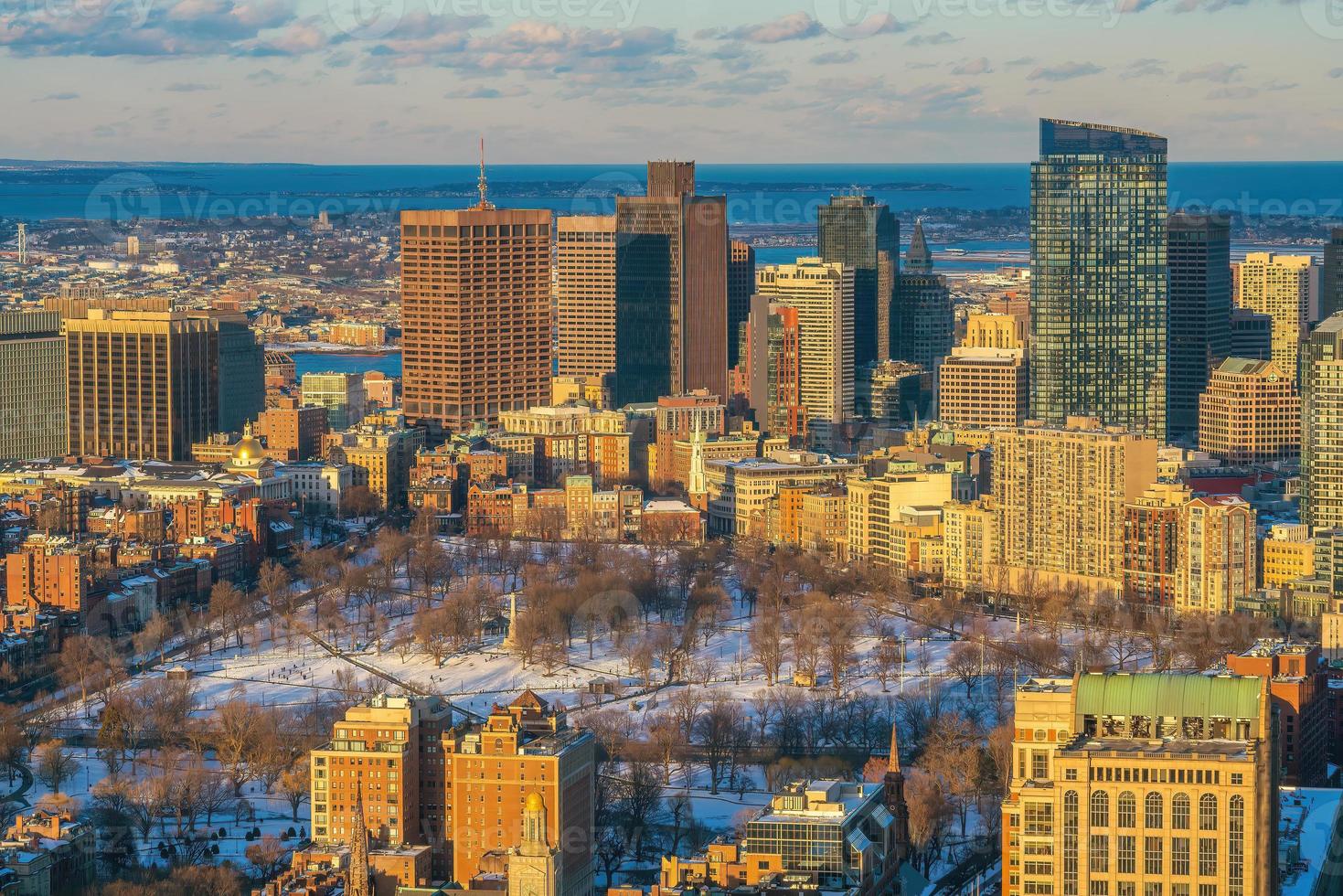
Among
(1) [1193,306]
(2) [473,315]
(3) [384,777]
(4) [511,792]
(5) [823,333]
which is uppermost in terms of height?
(1) [1193,306]

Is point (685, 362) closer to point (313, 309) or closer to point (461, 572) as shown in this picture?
point (461, 572)

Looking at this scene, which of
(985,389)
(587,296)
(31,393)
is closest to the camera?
(31,393)

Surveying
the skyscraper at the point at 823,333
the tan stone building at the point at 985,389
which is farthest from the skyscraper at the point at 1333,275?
the skyscraper at the point at 823,333

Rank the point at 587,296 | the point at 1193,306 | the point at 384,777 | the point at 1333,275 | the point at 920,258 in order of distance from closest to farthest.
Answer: the point at 384,777, the point at 1193,306, the point at 1333,275, the point at 587,296, the point at 920,258

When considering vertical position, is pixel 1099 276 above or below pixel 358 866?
above

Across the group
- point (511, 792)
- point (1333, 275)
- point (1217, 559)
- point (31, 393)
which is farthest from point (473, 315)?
point (511, 792)

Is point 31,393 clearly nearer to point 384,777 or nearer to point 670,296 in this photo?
point 670,296
